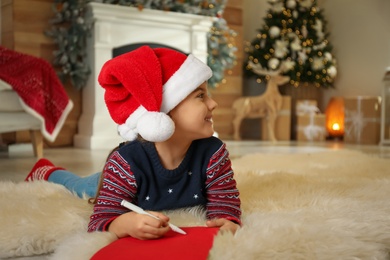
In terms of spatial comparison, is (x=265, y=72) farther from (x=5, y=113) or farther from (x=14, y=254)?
(x=14, y=254)

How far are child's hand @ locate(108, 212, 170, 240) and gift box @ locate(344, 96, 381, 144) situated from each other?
13.5 feet

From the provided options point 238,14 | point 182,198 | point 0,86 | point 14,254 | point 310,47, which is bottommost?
point 14,254

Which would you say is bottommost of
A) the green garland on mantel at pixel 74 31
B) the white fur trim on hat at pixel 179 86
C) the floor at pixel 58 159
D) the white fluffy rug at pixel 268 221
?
the floor at pixel 58 159

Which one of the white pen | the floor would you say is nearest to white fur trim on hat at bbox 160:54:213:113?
the white pen

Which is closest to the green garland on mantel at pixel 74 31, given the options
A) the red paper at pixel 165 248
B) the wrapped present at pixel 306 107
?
the wrapped present at pixel 306 107

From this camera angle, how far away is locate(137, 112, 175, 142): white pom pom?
1.05 metres

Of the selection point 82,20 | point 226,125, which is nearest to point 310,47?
point 226,125

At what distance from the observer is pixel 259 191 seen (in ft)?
5.24

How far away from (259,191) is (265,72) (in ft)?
11.4

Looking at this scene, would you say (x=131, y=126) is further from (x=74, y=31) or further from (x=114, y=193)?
(x=74, y=31)

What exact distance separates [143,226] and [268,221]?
0.93 feet

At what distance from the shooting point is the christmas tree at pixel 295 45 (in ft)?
16.6

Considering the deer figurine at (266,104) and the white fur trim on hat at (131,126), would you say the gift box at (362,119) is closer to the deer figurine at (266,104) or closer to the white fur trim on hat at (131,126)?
the deer figurine at (266,104)

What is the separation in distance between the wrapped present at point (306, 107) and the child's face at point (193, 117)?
406 cm
